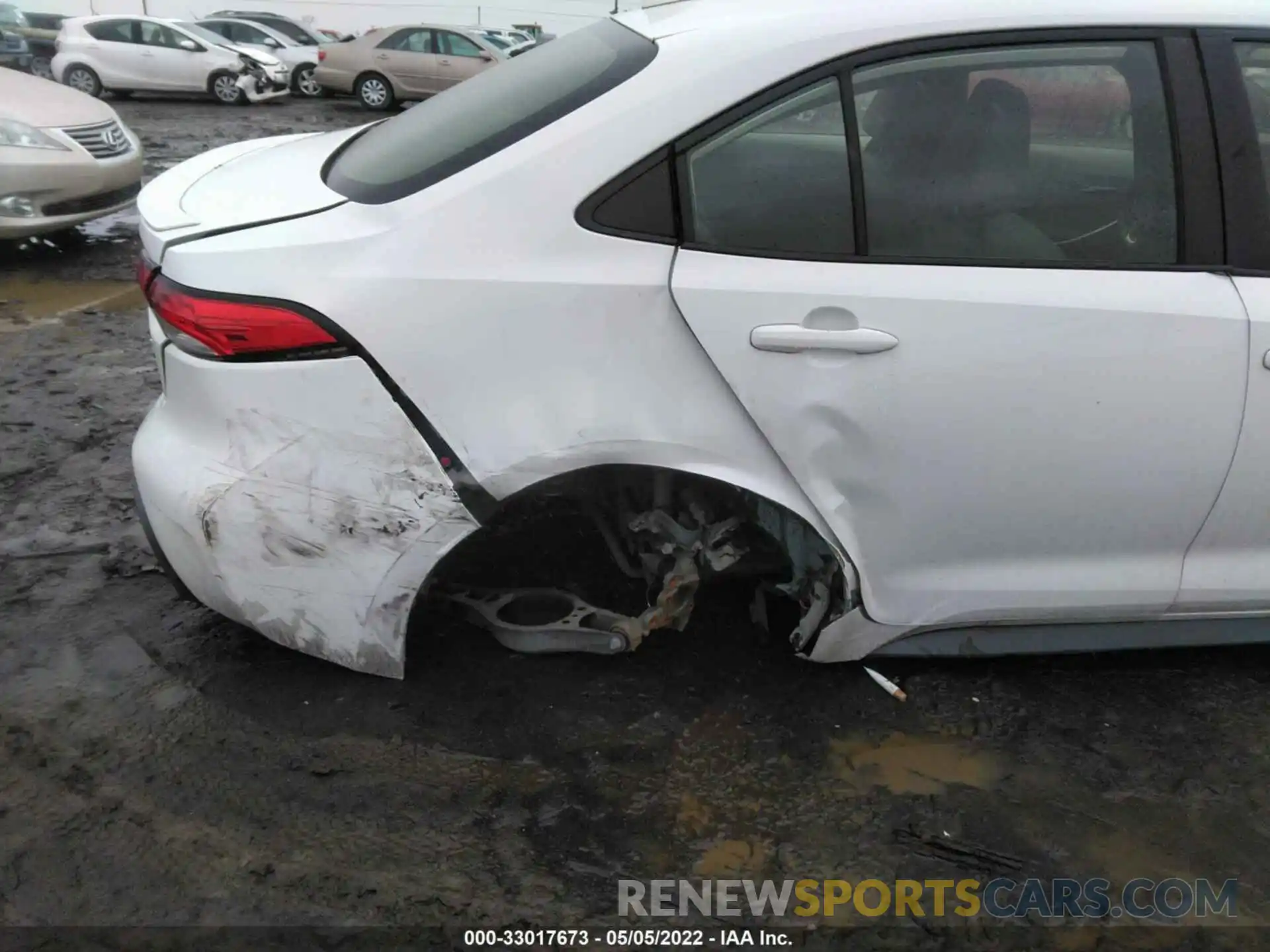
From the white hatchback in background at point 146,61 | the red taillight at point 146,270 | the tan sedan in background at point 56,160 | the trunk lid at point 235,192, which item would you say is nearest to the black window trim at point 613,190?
the trunk lid at point 235,192

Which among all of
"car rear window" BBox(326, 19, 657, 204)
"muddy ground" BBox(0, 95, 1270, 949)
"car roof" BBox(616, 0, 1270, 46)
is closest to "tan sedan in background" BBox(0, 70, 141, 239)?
"muddy ground" BBox(0, 95, 1270, 949)

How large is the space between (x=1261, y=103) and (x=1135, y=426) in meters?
0.79

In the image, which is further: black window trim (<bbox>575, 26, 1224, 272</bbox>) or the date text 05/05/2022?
black window trim (<bbox>575, 26, 1224, 272</bbox>)

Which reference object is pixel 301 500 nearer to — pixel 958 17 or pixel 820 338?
pixel 820 338

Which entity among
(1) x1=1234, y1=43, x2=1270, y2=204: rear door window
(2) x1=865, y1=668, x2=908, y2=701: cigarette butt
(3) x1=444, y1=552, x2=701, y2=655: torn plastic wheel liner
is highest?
(1) x1=1234, y1=43, x2=1270, y2=204: rear door window

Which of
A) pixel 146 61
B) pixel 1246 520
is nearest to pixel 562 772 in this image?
pixel 1246 520

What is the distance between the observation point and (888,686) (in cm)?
260

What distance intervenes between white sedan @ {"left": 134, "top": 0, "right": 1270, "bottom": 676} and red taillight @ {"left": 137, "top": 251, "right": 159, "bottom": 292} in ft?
0.17

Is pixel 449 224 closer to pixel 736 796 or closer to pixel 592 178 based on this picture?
pixel 592 178

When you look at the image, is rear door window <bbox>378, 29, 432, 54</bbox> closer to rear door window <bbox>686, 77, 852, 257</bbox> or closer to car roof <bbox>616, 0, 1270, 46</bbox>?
car roof <bbox>616, 0, 1270, 46</bbox>

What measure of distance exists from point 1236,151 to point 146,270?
241cm

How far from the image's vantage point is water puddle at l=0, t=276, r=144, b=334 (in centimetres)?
532

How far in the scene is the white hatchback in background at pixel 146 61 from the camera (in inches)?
663

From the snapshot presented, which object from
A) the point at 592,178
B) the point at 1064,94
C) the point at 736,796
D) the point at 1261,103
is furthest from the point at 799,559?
the point at 1261,103
